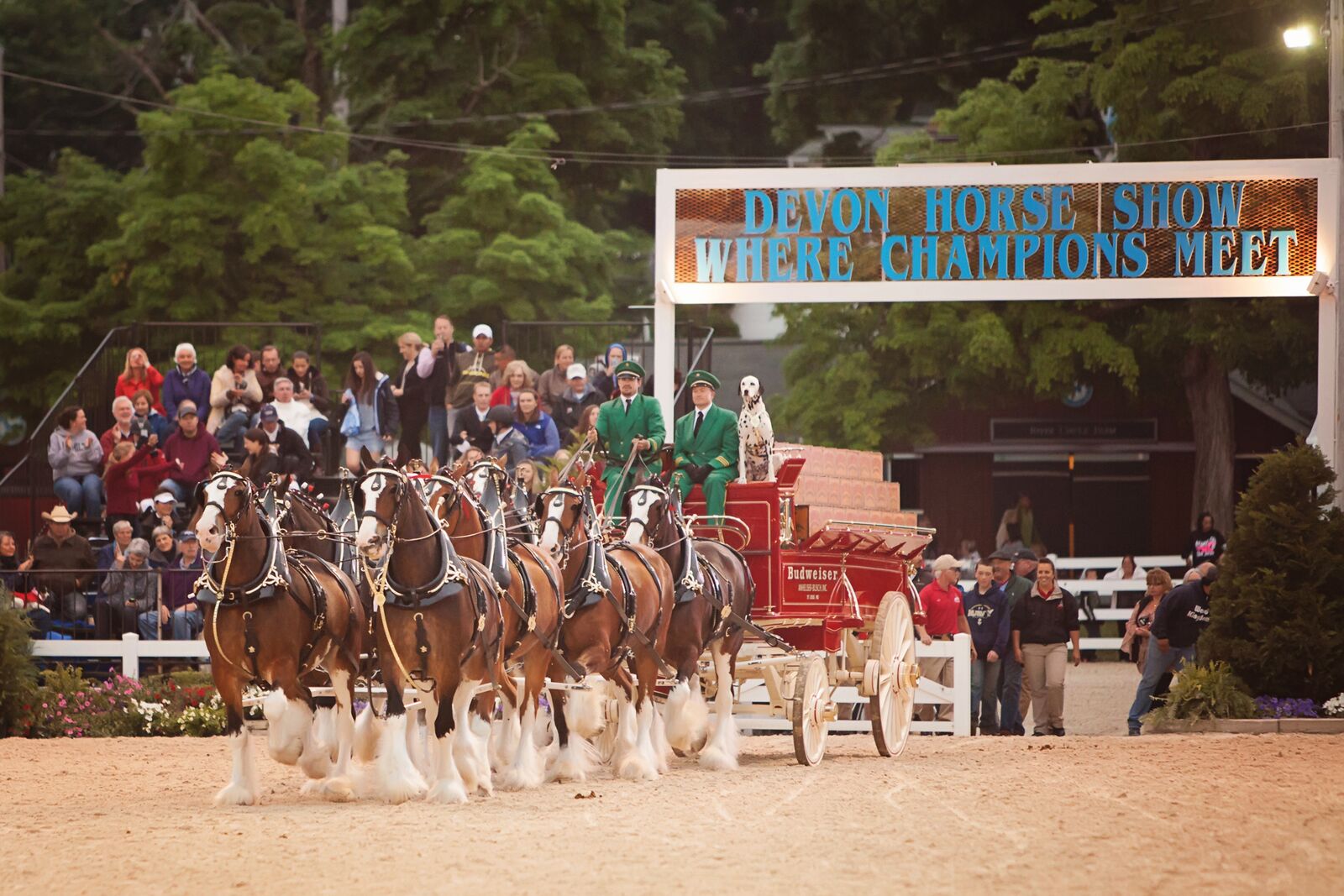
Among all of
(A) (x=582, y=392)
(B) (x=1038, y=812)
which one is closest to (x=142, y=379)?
(A) (x=582, y=392)

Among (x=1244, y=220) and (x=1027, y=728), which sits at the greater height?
(x=1244, y=220)

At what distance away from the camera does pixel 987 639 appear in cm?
1936

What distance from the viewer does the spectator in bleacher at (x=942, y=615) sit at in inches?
768

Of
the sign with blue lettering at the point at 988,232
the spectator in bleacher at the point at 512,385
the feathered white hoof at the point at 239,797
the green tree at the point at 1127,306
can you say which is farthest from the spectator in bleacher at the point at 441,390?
the green tree at the point at 1127,306

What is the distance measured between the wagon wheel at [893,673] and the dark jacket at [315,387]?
880cm

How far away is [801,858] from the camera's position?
32.4ft

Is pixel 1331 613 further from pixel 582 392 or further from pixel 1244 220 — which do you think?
pixel 582 392

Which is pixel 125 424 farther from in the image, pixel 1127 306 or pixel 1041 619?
pixel 1127 306

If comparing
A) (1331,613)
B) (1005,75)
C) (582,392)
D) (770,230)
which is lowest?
(1331,613)

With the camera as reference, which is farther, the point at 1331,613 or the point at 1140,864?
the point at 1331,613

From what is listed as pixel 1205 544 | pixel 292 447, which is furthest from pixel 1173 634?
pixel 292 447

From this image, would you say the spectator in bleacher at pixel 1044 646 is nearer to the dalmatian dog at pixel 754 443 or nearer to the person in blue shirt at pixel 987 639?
the person in blue shirt at pixel 987 639

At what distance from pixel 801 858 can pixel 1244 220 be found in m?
12.3

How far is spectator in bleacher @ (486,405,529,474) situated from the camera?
19.8 metres
